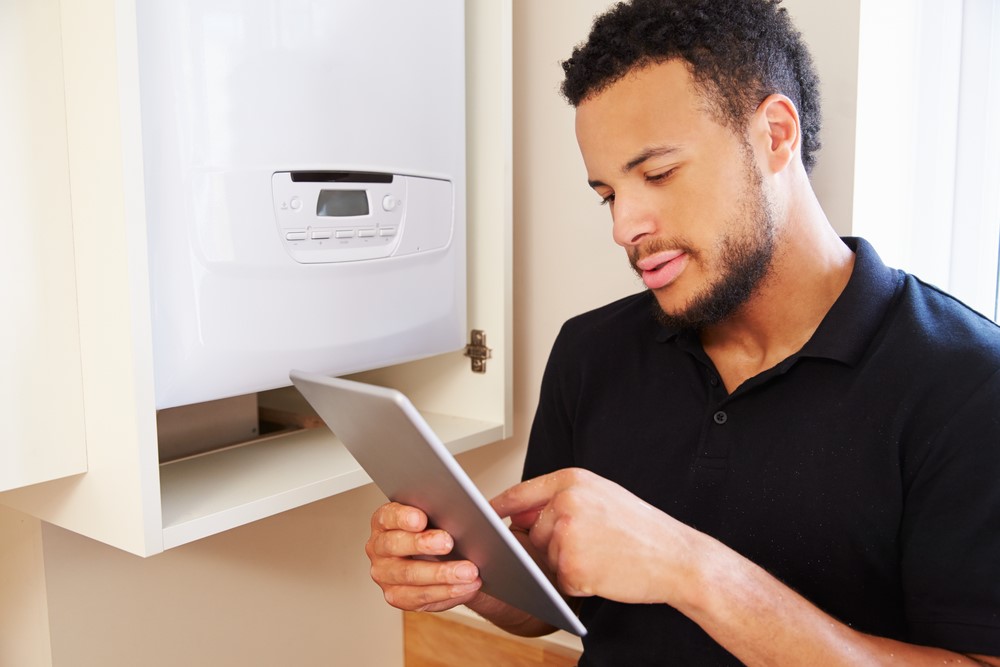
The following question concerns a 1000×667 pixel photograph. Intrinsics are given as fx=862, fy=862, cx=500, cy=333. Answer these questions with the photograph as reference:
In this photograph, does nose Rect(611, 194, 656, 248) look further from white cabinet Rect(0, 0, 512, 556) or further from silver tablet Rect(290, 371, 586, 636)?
white cabinet Rect(0, 0, 512, 556)

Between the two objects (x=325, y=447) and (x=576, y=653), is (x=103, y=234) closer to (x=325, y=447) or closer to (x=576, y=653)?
(x=325, y=447)

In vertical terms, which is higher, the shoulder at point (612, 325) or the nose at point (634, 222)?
the nose at point (634, 222)

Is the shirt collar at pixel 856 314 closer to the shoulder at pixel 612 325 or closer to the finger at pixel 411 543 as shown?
the shoulder at pixel 612 325

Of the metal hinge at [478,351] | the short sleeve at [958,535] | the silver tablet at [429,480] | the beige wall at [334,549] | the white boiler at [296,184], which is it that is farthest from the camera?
the metal hinge at [478,351]

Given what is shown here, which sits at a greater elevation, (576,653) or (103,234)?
(103,234)

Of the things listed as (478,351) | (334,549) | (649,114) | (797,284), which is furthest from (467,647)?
(649,114)

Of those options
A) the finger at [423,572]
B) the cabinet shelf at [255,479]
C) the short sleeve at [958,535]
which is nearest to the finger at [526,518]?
the finger at [423,572]

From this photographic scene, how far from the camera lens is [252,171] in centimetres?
93

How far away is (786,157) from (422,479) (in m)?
0.53

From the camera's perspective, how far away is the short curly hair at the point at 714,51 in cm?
90

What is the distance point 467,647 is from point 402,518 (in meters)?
0.79

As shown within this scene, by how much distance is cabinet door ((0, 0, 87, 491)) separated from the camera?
2.77ft

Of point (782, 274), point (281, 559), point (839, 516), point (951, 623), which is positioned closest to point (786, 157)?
point (782, 274)

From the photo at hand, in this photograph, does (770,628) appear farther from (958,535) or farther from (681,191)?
(681,191)
